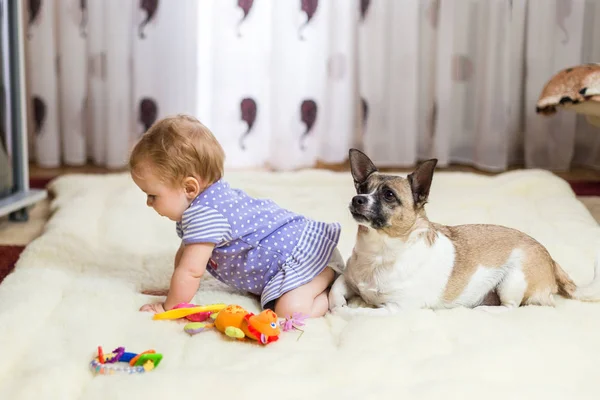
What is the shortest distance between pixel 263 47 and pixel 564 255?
5.70 feet

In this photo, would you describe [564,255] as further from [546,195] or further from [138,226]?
[138,226]

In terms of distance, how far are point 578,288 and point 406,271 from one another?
16.1 inches

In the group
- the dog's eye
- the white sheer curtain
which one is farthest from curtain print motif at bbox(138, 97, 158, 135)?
the dog's eye

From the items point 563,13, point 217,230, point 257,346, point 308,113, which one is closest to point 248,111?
point 308,113

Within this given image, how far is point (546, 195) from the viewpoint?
2.32 m

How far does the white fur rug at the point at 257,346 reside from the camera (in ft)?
3.66

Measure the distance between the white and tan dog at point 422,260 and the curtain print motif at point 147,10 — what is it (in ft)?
6.21

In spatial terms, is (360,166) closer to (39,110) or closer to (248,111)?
(248,111)

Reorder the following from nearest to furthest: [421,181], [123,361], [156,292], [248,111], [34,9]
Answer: [123,361] < [421,181] < [156,292] < [34,9] < [248,111]

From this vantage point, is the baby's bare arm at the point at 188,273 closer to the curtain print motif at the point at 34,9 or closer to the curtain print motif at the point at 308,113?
the curtain print motif at the point at 308,113

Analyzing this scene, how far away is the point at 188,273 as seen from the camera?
142cm

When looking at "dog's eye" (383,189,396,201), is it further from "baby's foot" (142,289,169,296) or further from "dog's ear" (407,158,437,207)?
"baby's foot" (142,289,169,296)

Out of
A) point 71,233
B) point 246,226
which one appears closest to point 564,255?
point 246,226

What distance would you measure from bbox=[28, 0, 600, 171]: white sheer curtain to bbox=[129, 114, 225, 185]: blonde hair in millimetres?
1690
